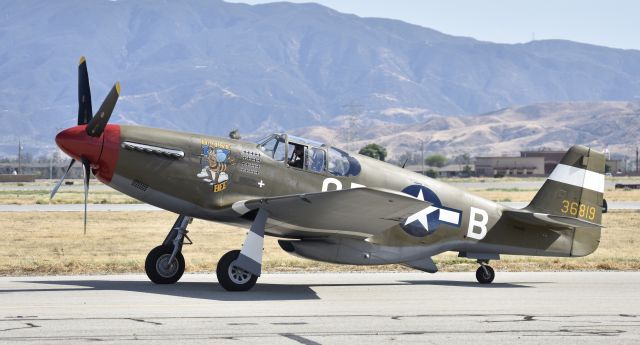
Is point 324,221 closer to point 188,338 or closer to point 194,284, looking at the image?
point 194,284

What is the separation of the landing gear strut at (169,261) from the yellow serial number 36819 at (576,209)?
22.4 ft

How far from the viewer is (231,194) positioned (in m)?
16.4

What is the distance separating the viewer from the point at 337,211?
625 inches

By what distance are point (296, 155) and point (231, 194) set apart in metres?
1.30

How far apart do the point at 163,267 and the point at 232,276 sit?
5.44 feet

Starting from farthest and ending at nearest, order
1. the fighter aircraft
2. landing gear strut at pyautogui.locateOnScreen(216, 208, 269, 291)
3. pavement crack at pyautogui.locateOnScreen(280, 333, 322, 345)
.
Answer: the fighter aircraft, landing gear strut at pyautogui.locateOnScreen(216, 208, 269, 291), pavement crack at pyautogui.locateOnScreen(280, 333, 322, 345)

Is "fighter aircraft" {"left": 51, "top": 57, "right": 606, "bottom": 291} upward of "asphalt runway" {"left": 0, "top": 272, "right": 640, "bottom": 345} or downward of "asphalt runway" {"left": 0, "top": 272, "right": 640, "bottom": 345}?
upward

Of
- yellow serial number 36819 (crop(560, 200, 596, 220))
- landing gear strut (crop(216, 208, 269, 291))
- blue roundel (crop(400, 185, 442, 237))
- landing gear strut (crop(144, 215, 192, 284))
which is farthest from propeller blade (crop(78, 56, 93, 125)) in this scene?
yellow serial number 36819 (crop(560, 200, 596, 220))

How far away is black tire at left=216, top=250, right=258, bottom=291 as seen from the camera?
52.1 feet

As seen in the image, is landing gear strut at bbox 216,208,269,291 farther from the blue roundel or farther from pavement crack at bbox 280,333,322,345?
pavement crack at bbox 280,333,322,345

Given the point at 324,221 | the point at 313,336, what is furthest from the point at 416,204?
the point at 313,336

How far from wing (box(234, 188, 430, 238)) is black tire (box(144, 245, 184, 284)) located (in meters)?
1.70

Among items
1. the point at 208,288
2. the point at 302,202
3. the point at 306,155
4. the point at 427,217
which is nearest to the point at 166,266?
the point at 208,288

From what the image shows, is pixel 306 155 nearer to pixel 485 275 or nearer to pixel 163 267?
pixel 163 267
